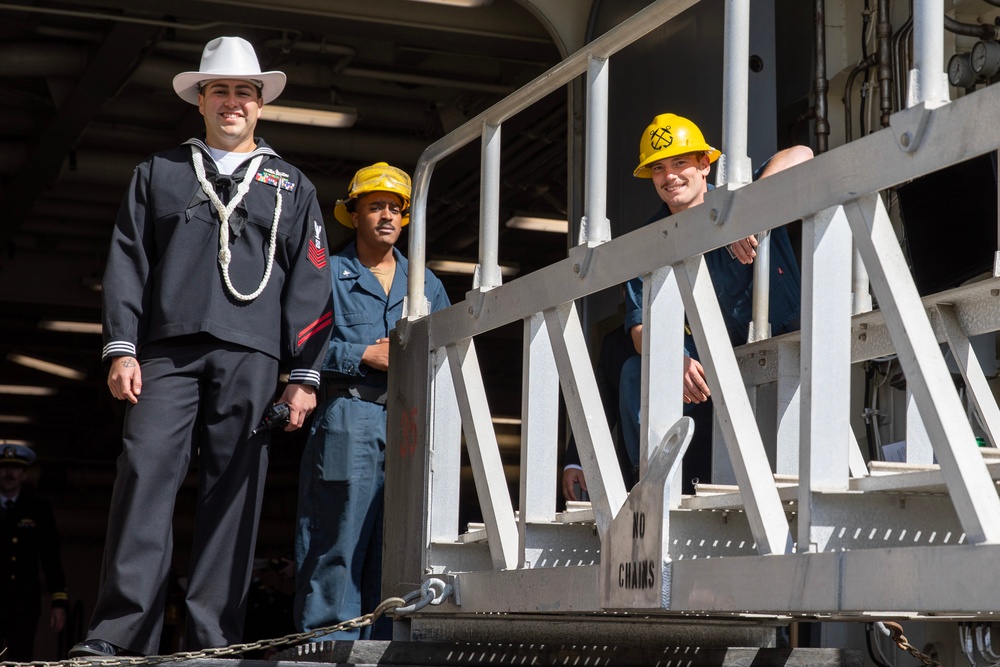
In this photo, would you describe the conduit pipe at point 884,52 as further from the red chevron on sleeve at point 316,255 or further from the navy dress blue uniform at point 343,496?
the red chevron on sleeve at point 316,255

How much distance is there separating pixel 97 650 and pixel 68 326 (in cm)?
1399

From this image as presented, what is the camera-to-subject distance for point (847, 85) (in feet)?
21.1

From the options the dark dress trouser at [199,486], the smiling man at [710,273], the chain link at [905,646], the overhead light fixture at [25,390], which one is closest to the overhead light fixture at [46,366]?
the overhead light fixture at [25,390]

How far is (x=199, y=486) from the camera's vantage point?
429 cm

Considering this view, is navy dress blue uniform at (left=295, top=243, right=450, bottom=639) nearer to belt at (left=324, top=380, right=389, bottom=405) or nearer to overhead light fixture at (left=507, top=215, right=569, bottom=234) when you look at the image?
belt at (left=324, top=380, right=389, bottom=405)

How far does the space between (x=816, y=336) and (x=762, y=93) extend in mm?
3806

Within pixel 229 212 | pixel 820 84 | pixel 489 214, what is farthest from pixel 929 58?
pixel 820 84

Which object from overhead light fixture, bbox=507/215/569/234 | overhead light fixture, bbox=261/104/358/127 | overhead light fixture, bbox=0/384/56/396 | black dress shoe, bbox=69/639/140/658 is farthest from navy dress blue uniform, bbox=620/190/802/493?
overhead light fixture, bbox=0/384/56/396

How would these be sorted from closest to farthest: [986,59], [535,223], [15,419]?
[986,59] → [535,223] → [15,419]

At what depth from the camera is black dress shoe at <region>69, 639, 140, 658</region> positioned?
13.2ft

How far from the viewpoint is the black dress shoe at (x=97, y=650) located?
158 inches

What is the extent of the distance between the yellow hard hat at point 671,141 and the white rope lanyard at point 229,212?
1.21 meters

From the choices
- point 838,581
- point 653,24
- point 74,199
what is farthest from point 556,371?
point 74,199

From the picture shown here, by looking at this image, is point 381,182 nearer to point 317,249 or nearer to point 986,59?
point 317,249
